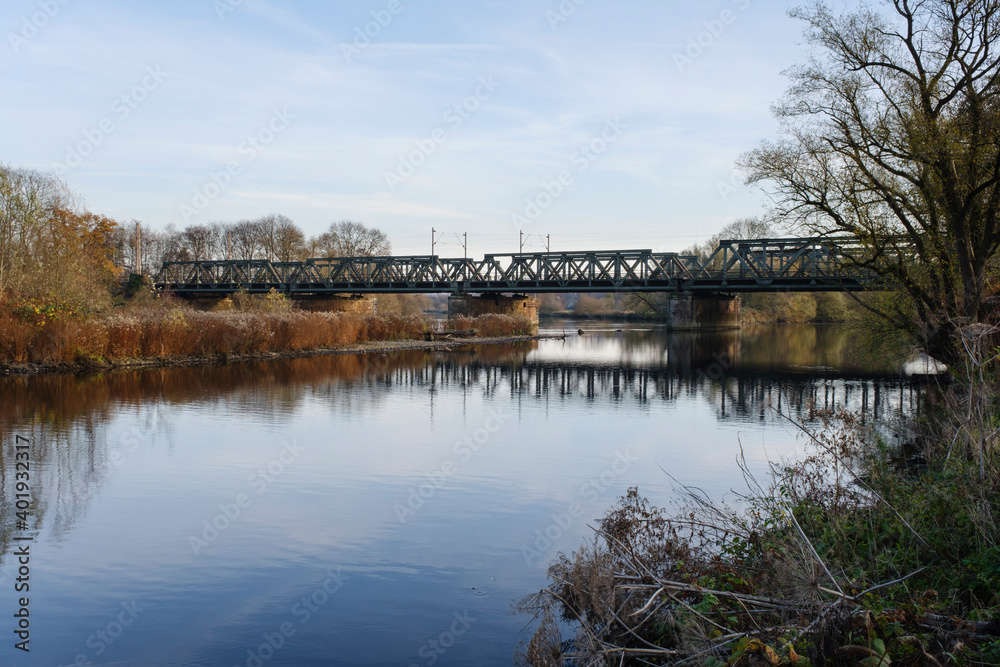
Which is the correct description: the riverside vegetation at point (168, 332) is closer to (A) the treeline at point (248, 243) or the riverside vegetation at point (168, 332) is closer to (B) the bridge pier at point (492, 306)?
(B) the bridge pier at point (492, 306)

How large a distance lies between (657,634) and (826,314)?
98.7m

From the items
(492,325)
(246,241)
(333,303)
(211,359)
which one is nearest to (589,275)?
(492,325)

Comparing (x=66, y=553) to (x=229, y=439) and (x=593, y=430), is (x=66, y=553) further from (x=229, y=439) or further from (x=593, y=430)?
(x=593, y=430)

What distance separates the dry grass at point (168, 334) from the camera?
26.5 metres

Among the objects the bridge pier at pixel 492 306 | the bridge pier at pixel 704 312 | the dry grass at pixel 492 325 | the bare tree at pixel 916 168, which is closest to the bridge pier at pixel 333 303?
the bridge pier at pixel 492 306

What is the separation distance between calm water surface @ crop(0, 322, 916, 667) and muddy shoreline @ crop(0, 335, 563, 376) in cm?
267

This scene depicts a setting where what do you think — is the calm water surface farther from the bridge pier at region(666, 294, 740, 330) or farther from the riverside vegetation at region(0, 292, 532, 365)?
the bridge pier at region(666, 294, 740, 330)

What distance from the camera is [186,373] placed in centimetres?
2822

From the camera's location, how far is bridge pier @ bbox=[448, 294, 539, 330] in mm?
68875

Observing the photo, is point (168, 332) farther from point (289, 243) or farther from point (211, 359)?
point (289, 243)

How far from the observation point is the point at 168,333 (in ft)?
104

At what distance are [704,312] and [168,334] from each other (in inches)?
2302

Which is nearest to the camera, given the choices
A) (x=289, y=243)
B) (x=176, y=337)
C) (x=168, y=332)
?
(x=168, y=332)

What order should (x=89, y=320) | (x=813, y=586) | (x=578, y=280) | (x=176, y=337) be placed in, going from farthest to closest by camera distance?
(x=578, y=280), (x=176, y=337), (x=89, y=320), (x=813, y=586)
